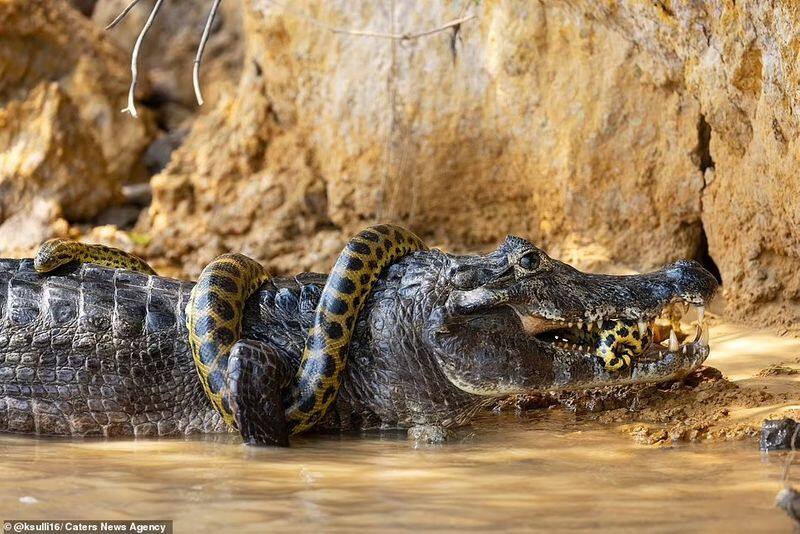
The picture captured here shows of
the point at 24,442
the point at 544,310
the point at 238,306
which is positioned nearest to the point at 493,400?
the point at 544,310

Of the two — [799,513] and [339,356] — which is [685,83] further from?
[799,513]

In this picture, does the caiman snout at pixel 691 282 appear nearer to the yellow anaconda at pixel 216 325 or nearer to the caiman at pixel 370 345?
the caiman at pixel 370 345

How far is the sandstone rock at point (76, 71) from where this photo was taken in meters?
11.2

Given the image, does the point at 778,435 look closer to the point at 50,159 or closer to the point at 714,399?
Answer: the point at 714,399

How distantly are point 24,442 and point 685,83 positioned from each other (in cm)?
427

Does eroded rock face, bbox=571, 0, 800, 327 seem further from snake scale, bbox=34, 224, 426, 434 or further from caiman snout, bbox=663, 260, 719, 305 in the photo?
snake scale, bbox=34, 224, 426, 434

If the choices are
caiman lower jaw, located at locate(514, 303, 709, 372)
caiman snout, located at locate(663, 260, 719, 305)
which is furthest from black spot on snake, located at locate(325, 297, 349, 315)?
caiman snout, located at locate(663, 260, 719, 305)

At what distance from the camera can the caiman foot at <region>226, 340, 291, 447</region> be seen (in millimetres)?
4891

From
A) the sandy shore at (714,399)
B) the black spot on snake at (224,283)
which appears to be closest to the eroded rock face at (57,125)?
the black spot on snake at (224,283)

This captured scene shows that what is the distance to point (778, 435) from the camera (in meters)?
Result: 4.38

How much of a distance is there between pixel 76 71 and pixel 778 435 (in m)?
9.26

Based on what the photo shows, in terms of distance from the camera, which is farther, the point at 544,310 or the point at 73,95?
the point at 73,95

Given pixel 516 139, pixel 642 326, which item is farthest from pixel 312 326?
pixel 516 139

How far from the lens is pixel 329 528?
3346mm
